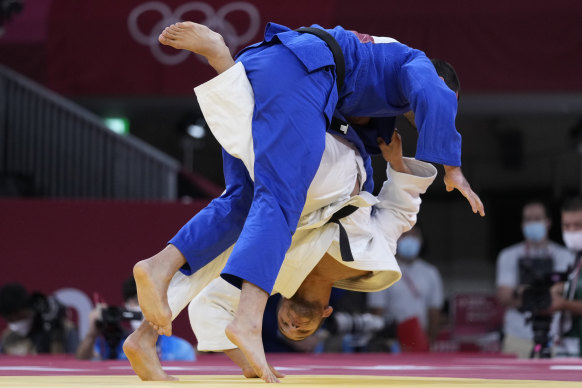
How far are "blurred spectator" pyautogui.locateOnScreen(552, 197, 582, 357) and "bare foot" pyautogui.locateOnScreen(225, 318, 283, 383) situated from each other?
3.16 metres

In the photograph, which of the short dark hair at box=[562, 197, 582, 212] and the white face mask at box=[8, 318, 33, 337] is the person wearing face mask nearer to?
the short dark hair at box=[562, 197, 582, 212]

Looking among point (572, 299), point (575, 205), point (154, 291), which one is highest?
point (575, 205)

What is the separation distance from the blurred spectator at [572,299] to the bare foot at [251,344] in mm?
3163

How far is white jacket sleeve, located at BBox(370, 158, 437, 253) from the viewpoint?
2977mm

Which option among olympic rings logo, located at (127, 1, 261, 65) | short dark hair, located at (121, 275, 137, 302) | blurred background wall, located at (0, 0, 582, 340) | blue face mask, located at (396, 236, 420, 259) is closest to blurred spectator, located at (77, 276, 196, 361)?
short dark hair, located at (121, 275, 137, 302)

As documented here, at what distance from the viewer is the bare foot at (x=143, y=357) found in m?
2.50

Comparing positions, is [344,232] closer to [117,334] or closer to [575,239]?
[117,334]

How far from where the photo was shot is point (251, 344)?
2209 mm

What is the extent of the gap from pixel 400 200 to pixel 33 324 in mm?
3560

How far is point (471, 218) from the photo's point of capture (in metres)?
12.7

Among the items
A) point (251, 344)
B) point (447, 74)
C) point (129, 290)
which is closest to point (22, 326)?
point (129, 290)

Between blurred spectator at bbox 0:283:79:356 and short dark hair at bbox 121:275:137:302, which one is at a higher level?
short dark hair at bbox 121:275:137:302

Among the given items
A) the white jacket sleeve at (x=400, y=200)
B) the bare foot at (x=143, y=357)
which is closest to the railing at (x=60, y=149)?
the white jacket sleeve at (x=400, y=200)

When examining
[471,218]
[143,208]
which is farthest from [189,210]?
[471,218]
